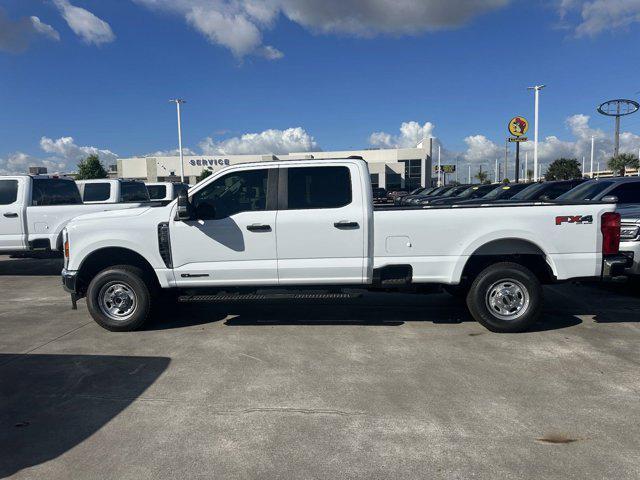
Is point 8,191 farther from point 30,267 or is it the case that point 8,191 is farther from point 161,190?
point 161,190

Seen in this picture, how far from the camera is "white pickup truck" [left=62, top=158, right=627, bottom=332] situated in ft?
18.1

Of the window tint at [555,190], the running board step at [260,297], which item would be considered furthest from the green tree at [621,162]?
the running board step at [260,297]

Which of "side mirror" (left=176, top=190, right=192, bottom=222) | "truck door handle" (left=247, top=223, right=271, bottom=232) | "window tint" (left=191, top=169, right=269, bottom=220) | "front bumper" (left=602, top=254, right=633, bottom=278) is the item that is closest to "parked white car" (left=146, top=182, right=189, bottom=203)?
"window tint" (left=191, top=169, right=269, bottom=220)

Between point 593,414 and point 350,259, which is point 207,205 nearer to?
point 350,259

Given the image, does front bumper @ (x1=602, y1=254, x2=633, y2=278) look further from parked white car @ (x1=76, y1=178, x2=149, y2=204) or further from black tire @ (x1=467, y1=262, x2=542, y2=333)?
parked white car @ (x1=76, y1=178, x2=149, y2=204)

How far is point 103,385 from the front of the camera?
14.4 feet

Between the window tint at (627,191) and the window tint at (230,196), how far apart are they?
21.6ft

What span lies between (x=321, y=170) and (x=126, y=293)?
2930mm

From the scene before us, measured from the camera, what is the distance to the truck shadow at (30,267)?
35.9ft

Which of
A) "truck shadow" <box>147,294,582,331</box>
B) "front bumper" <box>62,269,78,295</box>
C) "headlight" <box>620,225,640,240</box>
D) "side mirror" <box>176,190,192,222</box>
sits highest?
"side mirror" <box>176,190,192,222</box>

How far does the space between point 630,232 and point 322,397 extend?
224 inches

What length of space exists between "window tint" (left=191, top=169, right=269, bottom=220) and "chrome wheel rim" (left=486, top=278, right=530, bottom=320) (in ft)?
9.74

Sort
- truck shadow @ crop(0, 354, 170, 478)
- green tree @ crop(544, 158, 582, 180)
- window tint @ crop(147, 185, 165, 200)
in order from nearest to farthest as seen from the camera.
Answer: truck shadow @ crop(0, 354, 170, 478), window tint @ crop(147, 185, 165, 200), green tree @ crop(544, 158, 582, 180)

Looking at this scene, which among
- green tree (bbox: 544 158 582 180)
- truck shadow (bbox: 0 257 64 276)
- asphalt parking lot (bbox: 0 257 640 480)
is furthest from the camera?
green tree (bbox: 544 158 582 180)
